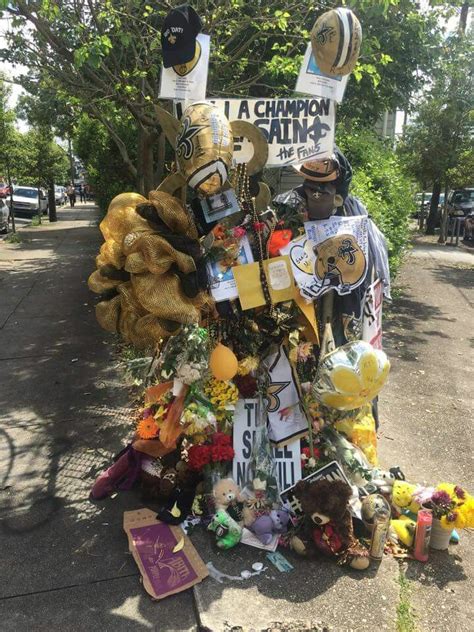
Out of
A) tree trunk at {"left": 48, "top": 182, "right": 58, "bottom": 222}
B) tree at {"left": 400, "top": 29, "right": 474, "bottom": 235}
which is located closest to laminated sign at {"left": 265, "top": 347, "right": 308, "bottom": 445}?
tree at {"left": 400, "top": 29, "right": 474, "bottom": 235}

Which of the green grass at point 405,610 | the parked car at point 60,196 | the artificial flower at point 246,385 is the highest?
the parked car at point 60,196

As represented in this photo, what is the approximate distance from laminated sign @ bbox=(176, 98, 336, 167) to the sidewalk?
2381mm

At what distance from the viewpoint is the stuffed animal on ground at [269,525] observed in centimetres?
323

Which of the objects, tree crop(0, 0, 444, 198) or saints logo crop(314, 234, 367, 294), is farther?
tree crop(0, 0, 444, 198)

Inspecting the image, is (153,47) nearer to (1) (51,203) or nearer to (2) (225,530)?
(2) (225,530)

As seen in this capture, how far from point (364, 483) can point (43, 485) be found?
2203mm

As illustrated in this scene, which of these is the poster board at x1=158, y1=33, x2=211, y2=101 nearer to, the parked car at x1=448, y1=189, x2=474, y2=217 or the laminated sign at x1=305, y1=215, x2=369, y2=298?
the laminated sign at x1=305, y1=215, x2=369, y2=298

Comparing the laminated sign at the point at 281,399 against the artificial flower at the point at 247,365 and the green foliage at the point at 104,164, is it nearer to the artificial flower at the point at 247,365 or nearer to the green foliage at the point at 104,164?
the artificial flower at the point at 247,365

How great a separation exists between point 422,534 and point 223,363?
4.87ft

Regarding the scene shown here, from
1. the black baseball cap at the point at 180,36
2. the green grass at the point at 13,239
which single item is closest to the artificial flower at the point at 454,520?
the black baseball cap at the point at 180,36

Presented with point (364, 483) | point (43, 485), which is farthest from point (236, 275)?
point (43, 485)

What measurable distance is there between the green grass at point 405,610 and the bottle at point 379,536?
160 mm

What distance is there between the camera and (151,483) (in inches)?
146

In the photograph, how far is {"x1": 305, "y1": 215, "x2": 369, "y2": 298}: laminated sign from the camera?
10.7 feet
